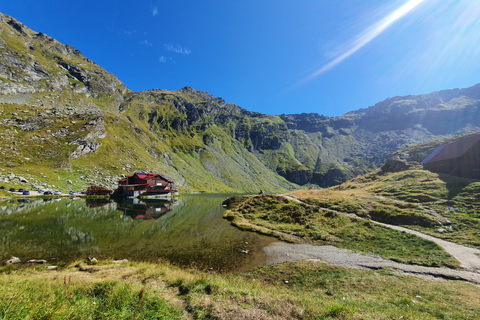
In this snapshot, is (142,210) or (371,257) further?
(142,210)

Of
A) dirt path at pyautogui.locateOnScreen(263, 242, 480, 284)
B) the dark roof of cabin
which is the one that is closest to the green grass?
dirt path at pyautogui.locateOnScreen(263, 242, 480, 284)

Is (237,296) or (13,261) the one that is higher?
(237,296)

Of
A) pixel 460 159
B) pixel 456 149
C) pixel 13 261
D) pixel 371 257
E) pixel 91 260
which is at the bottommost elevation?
pixel 371 257

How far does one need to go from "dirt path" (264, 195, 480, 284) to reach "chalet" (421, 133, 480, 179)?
1458 inches

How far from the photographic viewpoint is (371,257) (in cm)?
2123

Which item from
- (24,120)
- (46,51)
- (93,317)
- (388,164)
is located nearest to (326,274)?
(93,317)

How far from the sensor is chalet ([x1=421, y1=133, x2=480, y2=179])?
45469mm

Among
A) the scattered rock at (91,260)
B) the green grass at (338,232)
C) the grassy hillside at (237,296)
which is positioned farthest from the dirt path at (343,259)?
the scattered rock at (91,260)

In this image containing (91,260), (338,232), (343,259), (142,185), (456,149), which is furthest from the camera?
(142,185)

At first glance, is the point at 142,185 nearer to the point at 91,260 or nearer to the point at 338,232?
the point at 91,260

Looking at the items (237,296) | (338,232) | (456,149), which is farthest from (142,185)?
(456,149)

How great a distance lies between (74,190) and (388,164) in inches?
4924

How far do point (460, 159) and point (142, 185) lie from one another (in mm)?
116261

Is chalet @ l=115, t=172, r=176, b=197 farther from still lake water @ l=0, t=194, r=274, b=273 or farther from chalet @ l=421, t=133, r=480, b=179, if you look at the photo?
chalet @ l=421, t=133, r=480, b=179
